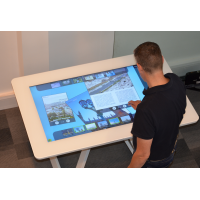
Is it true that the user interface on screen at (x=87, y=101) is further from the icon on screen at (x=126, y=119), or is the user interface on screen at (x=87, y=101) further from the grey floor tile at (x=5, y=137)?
the grey floor tile at (x=5, y=137)

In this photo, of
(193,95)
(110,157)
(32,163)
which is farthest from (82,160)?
(193,95)

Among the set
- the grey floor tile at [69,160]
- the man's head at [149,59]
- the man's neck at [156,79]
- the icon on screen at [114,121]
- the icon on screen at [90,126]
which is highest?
the man's head at [149,59]

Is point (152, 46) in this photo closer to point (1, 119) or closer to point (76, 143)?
point (76, 143)

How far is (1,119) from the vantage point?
119 inches

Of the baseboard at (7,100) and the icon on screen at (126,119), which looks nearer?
the icon on screen at (126,119)

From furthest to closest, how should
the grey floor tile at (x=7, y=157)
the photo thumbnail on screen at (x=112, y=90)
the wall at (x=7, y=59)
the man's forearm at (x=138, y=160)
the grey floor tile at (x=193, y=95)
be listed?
the grey floor tile at (x=193, y=95)
the grey floor tile at (x=7, y=157)
the wall at (x=7, y=59)
the photo thumbnail on screen at (x=112, y=90)
the man's forearm at (x=138, y=160)

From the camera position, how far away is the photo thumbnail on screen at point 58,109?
6.69 ft

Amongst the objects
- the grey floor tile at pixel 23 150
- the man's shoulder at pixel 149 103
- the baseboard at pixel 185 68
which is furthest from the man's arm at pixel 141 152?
the baseboard at pixel 185 68

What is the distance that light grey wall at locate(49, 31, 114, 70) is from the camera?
2605 millimetres

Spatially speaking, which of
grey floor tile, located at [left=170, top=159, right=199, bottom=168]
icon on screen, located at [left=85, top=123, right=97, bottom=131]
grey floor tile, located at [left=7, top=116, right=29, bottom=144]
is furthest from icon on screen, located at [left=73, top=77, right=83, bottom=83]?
grey floor tile, located at [left=170, top=159, right=199, bottom=168]

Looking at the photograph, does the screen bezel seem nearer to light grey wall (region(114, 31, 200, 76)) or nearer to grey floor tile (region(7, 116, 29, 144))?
light grey wall (region(114, 31, 200, 76))

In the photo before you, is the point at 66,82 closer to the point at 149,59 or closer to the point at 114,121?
the point at 114,121

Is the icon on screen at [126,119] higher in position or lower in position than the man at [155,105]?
lower
